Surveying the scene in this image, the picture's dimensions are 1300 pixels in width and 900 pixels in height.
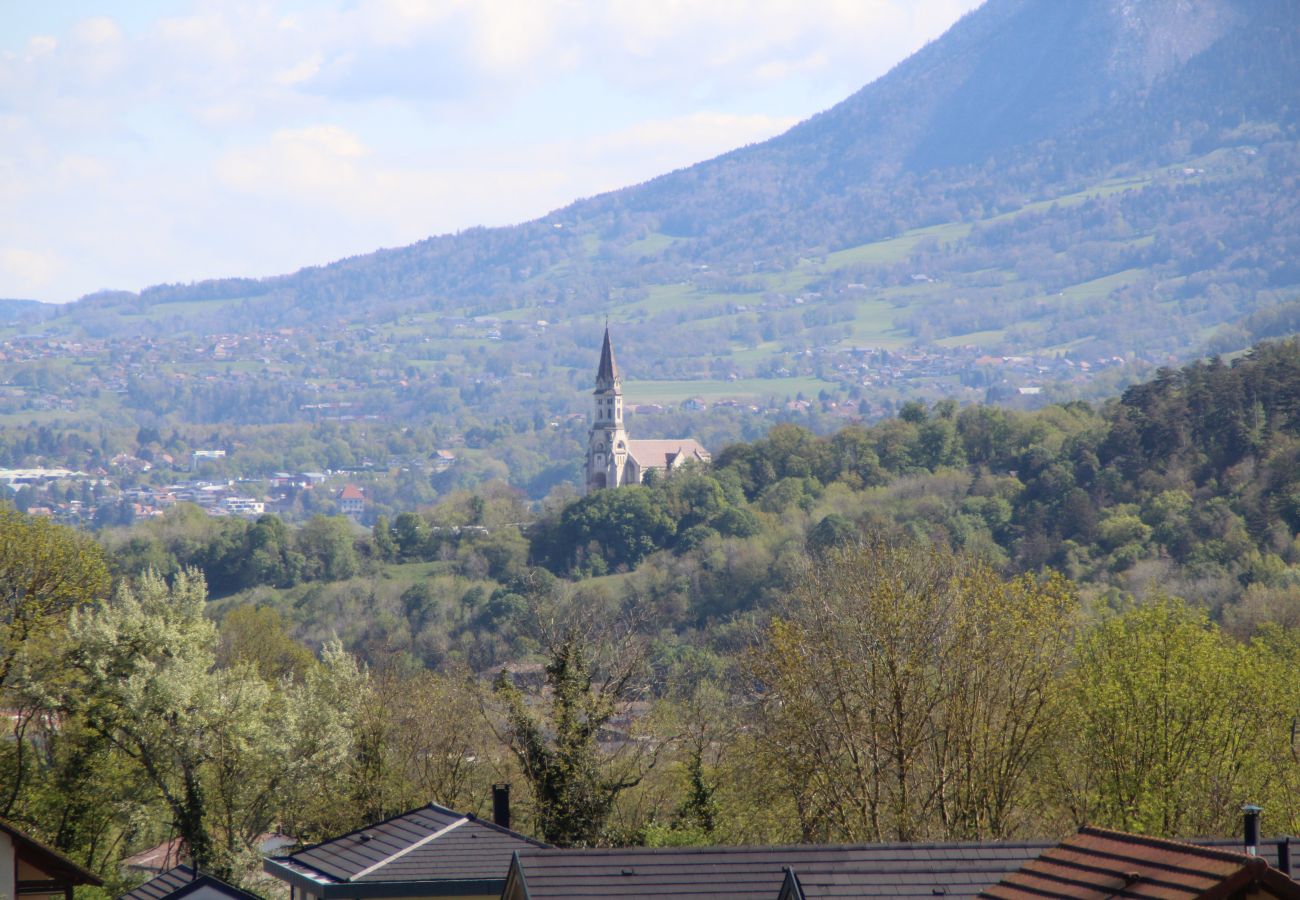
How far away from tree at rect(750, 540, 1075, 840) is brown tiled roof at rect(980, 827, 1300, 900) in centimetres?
1226

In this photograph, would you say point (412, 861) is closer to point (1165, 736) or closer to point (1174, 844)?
point (1165, 736)

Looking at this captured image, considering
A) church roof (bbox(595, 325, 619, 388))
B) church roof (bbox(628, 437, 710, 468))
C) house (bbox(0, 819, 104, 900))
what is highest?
house (bbox(0, 819, 104, 900))

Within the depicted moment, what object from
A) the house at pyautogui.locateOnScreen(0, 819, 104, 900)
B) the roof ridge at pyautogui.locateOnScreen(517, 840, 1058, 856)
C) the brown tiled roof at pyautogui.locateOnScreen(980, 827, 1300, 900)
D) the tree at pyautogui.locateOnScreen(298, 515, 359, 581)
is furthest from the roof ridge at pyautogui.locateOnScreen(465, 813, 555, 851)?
the tree at pyautogui.locateOnScreen(298, 515, 359, 581)

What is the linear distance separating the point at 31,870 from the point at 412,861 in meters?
4.62

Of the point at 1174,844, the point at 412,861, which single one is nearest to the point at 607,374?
the point at 412,861

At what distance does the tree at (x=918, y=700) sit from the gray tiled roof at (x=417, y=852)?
20.7ft

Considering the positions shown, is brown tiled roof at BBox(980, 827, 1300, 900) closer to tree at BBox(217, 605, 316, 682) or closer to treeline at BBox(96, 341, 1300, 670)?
treeline at BBox(96, 341, 1300, 670)

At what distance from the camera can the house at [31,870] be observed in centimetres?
1916

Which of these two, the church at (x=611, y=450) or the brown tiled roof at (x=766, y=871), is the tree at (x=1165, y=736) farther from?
the church at (x=611, y=450)

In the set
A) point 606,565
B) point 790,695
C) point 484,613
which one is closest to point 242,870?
point 790,695

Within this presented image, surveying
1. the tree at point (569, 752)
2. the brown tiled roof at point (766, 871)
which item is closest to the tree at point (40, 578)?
the tree at point (569, 752)

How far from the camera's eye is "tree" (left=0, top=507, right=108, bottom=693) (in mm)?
37000

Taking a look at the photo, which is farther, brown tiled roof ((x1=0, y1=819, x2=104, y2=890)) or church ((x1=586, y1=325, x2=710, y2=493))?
church ((x1=586, y1=325, x2=710, y2=493))

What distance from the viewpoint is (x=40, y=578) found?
37938 millimetres
